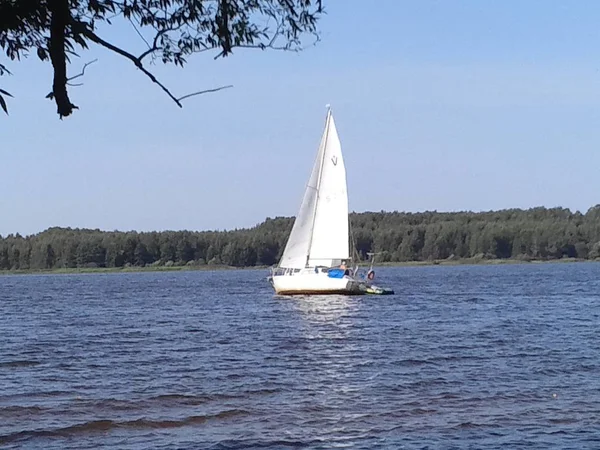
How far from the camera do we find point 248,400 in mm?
22516

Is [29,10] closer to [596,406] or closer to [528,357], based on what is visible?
[596,406]

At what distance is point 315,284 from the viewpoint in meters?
60.9

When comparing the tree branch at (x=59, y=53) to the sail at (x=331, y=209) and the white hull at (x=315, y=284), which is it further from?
the sail at (x=331, y=209)

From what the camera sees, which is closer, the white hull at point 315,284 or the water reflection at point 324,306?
the water reflection at point 324,306

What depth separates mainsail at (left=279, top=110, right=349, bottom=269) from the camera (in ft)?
211

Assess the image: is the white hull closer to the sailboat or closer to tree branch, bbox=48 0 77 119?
the sailboat

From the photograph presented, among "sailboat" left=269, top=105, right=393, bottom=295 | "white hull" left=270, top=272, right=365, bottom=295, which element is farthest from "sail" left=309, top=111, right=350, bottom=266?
"white hull" left=270, top=272, right=365, bottom=295

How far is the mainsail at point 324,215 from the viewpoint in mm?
64188

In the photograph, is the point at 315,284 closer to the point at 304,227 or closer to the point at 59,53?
the point at 304,227

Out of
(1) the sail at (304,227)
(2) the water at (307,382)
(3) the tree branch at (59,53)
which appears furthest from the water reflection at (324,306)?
(3) the tree branch at (59,53)

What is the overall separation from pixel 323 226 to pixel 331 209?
1.31m

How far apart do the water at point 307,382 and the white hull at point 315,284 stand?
36.5 feet

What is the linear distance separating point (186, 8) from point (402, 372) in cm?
1825

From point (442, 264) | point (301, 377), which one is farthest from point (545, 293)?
point (442, 264)
